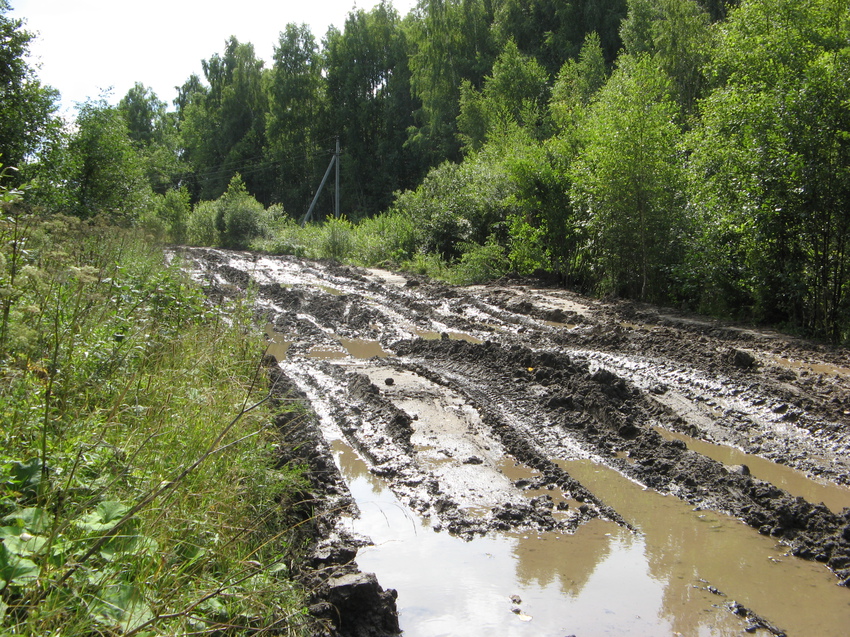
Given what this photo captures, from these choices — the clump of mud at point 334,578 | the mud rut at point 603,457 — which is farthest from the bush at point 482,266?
the clump of mud at point 334,578

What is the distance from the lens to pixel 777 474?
6.40 meters

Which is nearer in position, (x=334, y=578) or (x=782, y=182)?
(x=334, y=578)

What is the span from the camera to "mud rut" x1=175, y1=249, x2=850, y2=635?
4246 millimetres

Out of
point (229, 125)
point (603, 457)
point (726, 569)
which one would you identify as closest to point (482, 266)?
point (603, 457)

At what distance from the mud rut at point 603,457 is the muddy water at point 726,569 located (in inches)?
0.6

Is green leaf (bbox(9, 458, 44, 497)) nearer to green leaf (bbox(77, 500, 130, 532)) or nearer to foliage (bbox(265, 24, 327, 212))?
green leaf (bbox(77, 500, 130, 532))

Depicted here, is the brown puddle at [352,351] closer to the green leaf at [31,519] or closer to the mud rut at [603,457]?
the mud rut at [603,457]

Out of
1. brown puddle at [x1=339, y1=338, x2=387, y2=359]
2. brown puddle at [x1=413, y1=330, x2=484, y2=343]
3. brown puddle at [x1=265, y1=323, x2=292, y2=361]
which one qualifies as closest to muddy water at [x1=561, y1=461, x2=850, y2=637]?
brown puddle at [x1=339, y1=338, x2=387, y2=359]

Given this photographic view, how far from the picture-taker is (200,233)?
43.3 m

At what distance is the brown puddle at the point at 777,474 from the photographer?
5.88 m

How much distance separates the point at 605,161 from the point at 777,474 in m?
9.24

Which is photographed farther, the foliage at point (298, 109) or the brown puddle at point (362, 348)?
the foliage at point (298, 109)

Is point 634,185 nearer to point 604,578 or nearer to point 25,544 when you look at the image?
point 604,578

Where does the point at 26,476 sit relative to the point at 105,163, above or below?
below
